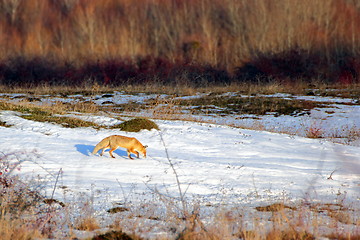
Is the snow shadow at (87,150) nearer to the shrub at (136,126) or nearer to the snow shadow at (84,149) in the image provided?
the snow shadow at (84,149)

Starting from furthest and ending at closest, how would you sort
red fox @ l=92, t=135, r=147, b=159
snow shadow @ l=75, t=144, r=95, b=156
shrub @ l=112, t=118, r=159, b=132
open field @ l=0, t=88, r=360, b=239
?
1. shrub @ l=112, t=118, r=159, b=132
2. snow shadow @ l=75, t=144, r=95, b=156
3. red fox @ l=92, t=135, r=147, b=159
4. open field @ l=0, t=88, r=360, b=239

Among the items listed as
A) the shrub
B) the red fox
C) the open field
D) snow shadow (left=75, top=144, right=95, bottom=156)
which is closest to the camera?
the open field

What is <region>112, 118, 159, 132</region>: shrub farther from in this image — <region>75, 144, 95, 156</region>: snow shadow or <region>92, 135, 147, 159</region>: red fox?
<region>92, 135, 147, 159</region>: red fox

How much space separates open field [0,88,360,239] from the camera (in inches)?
200

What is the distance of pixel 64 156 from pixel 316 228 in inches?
266

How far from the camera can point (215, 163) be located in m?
9.87

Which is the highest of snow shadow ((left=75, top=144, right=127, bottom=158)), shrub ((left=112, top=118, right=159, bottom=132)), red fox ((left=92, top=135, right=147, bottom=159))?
red fox ((left=92, top=135, right=147, bottom=159))

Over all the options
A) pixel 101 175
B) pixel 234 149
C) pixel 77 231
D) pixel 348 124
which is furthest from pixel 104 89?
pixel 77 231

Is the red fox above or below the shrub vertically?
above

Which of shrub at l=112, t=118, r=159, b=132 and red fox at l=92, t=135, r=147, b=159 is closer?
red fox at l=92, t=135, r=147, b=159

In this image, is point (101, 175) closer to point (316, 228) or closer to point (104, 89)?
point (316, 228)

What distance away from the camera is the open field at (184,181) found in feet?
16.7

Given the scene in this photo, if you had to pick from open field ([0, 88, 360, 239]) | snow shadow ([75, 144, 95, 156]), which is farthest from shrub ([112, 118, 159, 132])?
snow shadow ([75, 144, 95, 156])

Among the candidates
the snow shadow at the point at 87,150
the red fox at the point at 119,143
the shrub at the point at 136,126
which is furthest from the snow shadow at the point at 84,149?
the shrub at the point at 136,126
